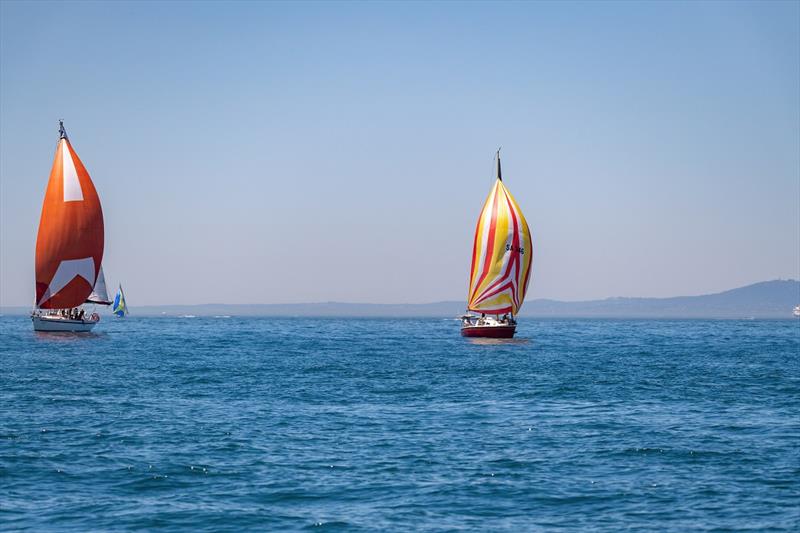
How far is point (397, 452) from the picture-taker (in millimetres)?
26688

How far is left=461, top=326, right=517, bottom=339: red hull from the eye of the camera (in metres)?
83.4

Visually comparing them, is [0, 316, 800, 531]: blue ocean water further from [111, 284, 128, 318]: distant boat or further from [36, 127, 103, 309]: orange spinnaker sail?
[111, 284, 128, 318]: distant boat

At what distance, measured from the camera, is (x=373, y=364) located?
6178cm

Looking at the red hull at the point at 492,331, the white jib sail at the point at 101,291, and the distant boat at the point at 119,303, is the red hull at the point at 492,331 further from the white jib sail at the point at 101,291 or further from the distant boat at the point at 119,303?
the distant boat at the point at 119,303

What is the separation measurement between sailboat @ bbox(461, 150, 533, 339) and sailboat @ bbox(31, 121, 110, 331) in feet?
119

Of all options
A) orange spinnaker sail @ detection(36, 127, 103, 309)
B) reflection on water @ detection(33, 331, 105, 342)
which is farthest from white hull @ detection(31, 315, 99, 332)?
orange spinnaker sail @ detection(36, 127, 103, 309)

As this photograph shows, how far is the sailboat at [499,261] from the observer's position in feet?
269

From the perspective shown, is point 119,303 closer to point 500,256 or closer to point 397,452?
point 500,256

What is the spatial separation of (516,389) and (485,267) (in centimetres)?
3920

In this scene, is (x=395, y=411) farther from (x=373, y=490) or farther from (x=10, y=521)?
(x=10, y=521)

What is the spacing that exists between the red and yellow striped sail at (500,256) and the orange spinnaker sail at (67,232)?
36346mm

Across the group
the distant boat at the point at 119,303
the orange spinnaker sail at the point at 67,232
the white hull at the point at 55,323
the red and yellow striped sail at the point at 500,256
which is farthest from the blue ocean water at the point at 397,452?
the distant boat at the point at 119,303

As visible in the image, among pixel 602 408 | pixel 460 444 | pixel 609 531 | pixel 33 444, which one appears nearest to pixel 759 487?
pixel 609 531

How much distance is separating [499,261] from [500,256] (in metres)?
0.49
